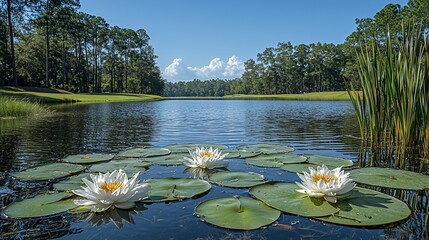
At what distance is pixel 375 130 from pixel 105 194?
599cm

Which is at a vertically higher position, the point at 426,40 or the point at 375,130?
the point at 426,40

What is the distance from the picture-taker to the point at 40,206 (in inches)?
136

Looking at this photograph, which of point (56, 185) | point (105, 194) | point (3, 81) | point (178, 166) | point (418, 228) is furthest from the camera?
point (3, 81)

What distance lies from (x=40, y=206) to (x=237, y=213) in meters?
2.26

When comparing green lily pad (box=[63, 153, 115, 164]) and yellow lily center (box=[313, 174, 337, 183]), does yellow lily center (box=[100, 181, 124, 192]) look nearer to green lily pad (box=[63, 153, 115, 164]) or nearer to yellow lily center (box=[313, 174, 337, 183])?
yellow lily center (box=[313, 174, 337, 183])

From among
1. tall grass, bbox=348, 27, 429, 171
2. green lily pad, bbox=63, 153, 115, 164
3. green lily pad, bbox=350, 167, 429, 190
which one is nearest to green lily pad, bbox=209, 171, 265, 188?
green lily pad, bbox=350, 167, 429, 190

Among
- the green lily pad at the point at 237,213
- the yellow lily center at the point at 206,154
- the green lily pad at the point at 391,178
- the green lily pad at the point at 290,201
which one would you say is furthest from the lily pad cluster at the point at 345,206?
the yellow lily center at the point at 206,154

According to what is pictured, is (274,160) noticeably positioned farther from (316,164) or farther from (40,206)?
(40,206)

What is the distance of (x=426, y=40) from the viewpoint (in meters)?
5.85

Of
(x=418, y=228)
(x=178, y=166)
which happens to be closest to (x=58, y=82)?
(x=178, y=166)

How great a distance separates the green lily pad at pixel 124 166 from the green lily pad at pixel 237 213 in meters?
2.08

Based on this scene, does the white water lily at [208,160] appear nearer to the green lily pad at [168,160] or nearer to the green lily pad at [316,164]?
the green lily pad at [168,160]

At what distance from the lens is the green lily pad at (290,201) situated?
3.21 m

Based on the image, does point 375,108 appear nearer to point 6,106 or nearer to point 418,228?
point 418,228
